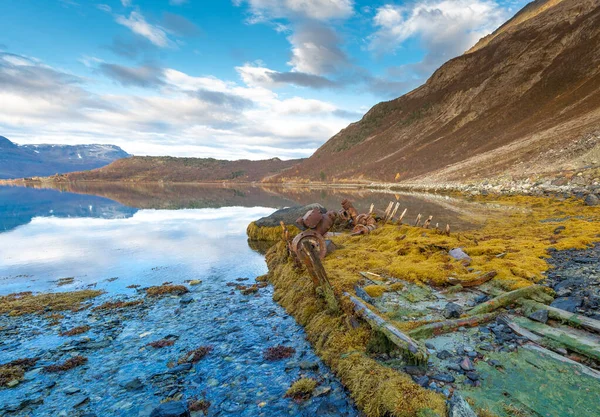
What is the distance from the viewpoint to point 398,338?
6.24 meters

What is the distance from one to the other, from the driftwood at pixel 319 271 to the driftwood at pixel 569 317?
196 inches

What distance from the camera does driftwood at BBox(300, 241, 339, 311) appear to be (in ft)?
30.3

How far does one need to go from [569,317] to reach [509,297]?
54.1 inches

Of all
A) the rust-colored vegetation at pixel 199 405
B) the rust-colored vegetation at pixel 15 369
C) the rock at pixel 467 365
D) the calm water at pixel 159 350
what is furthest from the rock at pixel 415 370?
the rust-colored vegetation at pixel 15 369

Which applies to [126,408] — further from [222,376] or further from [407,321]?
[407,321]

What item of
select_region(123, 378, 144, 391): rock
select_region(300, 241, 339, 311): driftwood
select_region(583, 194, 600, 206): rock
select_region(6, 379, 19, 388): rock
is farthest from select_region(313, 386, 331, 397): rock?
select_region(583, 194, 600, 206): rock

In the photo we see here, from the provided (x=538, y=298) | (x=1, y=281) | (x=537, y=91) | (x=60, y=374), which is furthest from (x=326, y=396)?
(x=537, y=91)

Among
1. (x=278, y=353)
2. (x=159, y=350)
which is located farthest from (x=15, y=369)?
(x=278, y=353)

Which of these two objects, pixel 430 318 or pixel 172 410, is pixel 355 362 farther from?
pixel 172 410

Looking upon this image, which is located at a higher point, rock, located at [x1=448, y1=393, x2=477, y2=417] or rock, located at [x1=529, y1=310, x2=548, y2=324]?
Result: rock, located at [x1=529, y1=310, x2=548, y2=324]

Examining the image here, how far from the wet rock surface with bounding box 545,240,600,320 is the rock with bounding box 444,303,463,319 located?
2.20 m

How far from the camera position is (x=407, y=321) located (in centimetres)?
766

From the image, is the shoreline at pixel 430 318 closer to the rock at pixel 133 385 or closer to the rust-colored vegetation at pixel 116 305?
the rock at pixel 133 385

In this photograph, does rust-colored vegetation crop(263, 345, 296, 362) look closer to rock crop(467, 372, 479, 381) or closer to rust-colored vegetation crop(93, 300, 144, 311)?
rock crop(467, 372, 479, 381)
